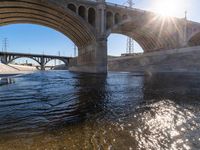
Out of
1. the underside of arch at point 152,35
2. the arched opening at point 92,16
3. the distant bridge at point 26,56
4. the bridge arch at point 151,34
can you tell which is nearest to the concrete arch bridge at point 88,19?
the arched opening at point 92,16

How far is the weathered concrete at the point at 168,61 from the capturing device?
43.1 metres

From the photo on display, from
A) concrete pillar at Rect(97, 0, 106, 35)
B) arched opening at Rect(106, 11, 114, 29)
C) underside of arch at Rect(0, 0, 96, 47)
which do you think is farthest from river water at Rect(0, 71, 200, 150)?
arched opening at Rect(106, 11, 114, 29)

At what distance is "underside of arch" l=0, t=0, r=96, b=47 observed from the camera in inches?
1561

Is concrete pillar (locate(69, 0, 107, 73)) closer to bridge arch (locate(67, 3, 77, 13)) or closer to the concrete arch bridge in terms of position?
the concrete arch bridge

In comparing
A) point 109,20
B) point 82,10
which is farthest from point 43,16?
point 109,20

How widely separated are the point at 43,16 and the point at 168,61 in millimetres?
36297

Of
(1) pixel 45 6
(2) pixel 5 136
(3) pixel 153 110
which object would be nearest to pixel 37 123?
(2) pixel 5 136

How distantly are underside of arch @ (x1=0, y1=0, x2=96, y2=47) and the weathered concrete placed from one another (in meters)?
18.2

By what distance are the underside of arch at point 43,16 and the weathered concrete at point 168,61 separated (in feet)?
59.6

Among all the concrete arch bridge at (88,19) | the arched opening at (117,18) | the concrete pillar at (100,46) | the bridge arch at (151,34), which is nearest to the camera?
the concrete arch bridge at (88,19)

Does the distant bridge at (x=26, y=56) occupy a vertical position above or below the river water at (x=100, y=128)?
above

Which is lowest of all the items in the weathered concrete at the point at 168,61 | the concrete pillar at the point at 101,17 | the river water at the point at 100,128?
the river water at the point at 100,128

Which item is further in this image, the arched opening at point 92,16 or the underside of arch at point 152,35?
the underside of arch at point 152,35

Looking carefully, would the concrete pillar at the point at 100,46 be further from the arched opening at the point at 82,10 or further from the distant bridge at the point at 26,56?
the distant bridge at the point at 26,56
